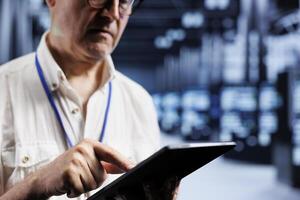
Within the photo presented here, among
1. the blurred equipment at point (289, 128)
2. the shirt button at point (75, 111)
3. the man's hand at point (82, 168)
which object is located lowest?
the blurred equipment at point (289, 128)

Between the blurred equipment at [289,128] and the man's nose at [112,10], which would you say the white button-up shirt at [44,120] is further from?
the blurred equipment at [289,128]

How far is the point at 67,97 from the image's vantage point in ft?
3.77

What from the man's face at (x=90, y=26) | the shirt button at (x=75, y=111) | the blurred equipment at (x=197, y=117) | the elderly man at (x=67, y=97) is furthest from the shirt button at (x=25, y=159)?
the blurred equipment at (x=197, y=117)

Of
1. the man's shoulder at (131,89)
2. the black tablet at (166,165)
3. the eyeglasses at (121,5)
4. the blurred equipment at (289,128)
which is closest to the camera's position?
the black tablet at (166,165)

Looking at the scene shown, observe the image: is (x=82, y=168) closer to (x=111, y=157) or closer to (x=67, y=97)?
(x=111, y=157)

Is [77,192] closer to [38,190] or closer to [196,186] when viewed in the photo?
[38,190]

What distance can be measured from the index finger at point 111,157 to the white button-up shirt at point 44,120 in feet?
1.01

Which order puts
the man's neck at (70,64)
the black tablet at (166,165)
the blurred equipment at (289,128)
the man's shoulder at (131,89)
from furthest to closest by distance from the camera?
the blurred equipment at (289,128)
the man's shoulder at (131,89)
the man's neck at (70,64)
the black tablet at (166,165)

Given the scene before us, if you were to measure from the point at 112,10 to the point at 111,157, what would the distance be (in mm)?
381

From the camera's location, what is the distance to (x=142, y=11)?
4590 mm

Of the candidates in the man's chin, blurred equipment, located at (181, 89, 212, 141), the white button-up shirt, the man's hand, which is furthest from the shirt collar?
blurred equipment, located at (181, 89, 212, 141)

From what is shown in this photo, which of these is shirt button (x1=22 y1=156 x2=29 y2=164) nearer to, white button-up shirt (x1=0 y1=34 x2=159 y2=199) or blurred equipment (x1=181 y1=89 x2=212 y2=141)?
white button-up shirt (x1=0 y1=34 x2=159 y2=199)

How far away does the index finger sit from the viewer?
81 cm

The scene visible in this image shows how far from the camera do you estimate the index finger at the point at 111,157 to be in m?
0.81
